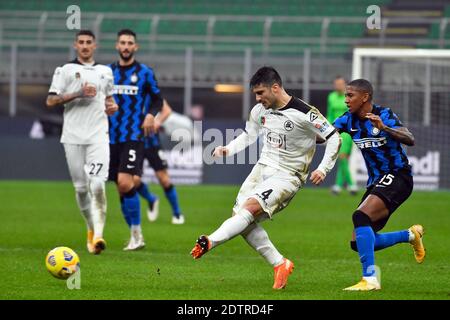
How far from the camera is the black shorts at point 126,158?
458 inches


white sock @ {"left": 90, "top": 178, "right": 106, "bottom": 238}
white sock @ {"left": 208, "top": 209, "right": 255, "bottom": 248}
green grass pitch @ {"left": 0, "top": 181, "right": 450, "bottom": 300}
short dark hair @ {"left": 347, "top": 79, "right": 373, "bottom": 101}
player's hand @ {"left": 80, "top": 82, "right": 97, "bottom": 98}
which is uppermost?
short dark hair @ {"left": 347, "top": 79, "right": 373, "bottom": 101}

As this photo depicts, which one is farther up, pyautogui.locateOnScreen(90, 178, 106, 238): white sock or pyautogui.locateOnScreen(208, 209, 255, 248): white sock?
pyautogui.locateOnScreen(208, 209, 255, 248): white sock

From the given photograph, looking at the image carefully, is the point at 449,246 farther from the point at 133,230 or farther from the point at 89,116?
the point at 89,116

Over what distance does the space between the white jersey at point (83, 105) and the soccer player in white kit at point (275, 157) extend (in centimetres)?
286

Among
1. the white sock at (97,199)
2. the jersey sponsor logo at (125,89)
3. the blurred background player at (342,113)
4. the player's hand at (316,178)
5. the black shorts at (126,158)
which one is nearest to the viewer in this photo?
the player's hand at (316,178)

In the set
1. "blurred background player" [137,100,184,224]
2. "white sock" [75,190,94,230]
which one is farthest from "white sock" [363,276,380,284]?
"blurred background player" [137,100,184,224]

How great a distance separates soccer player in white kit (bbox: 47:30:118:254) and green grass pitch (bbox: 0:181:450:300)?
26.0 inches

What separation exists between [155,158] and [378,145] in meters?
7.24

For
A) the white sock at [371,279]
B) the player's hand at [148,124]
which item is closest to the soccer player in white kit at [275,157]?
the white sock at [371,279]

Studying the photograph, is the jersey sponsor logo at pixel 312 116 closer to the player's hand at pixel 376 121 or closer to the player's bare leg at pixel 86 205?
the player's hand at pixel 376 121

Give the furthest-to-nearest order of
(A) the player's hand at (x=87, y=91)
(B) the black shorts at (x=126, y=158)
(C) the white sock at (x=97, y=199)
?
1. (B) the black shorts at (x=126, y=158)
2. (C) the white sock at (x=97, y=199)
3. (A) the player's hand at (x=87, y=91)

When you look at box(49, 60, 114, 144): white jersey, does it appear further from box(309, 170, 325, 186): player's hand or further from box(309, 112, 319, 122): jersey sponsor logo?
box(309, 170, 325, 186): player's hand

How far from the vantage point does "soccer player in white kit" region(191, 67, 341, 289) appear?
27.5 feet

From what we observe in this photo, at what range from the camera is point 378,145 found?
8.67 m
